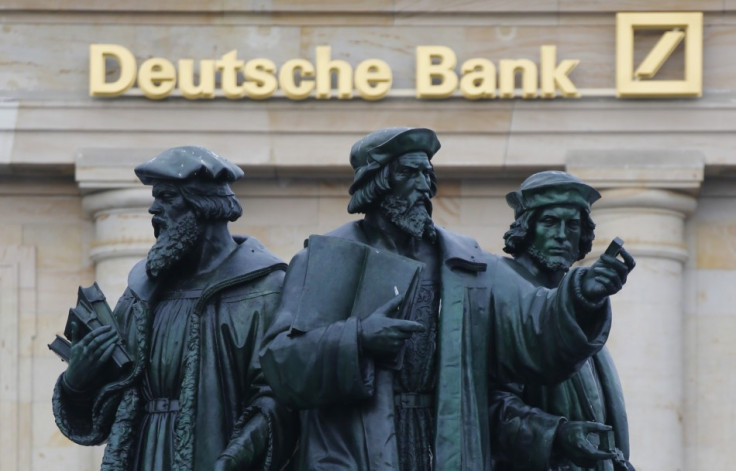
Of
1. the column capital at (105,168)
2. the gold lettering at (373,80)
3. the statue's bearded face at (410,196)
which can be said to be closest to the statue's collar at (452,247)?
the statue's bearded face at (410,196)

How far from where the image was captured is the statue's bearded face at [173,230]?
16.1m

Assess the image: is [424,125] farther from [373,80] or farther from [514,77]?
[514,77]

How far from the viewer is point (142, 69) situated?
3644 centimetres

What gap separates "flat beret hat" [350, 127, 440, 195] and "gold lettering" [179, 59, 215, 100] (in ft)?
68.2

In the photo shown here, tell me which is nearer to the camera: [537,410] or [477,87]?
[537,410]

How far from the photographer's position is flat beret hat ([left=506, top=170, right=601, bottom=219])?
1612 cm

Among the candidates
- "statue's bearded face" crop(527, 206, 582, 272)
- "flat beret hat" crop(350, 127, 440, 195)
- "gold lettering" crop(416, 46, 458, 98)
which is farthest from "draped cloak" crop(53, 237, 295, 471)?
"gold lettering" crop(416, 46, 458, 98)

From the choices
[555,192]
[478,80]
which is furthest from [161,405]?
[478,80]

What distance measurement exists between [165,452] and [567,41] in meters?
20.9

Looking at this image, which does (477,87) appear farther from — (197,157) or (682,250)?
(197,157)

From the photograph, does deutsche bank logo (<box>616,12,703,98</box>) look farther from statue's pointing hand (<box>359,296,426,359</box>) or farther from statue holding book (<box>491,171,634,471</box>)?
statue's pointing hand (<box>359,296,426,359</box>)

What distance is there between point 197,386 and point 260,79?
2062 centimetres

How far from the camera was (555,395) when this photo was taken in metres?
16.1

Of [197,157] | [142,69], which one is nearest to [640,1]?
[142,69]
